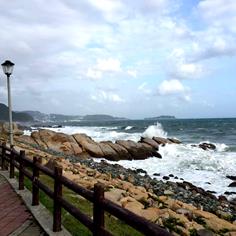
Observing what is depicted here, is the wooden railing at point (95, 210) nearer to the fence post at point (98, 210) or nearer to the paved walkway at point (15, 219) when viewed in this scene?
the fence post at point (98, 210)

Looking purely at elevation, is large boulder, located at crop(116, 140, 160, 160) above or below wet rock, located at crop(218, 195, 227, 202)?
above

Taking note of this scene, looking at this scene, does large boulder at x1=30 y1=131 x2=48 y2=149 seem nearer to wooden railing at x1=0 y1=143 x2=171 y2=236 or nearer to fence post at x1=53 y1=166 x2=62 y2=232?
wooden railing at x1=0 y1=143 x2=171 y2=236

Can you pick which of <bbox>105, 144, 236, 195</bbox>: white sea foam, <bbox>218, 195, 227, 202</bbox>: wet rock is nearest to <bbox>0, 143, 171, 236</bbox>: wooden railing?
<bbox>218, 195, 227, 202</bbox>: wet rock

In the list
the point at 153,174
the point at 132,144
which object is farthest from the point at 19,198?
the point at 132,144

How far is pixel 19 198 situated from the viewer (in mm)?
9188

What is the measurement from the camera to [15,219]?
7.45 meters

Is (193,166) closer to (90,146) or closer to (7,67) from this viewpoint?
(90,146)

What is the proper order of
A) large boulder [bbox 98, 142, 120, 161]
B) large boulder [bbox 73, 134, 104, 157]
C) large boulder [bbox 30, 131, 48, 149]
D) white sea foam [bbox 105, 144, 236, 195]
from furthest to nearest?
large boulder [bbox 30, 131, 48, 149], large boulder [bbox 73, 134, 104, 157], large boulder [bbox 98, 142, 120, 161], white sea foam [bbox 105, 144, 236, 195]

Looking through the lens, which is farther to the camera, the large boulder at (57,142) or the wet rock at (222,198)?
the large boulder at (57,142)

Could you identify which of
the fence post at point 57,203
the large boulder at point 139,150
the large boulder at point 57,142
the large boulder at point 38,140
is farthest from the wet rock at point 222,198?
the large boulder at point 38,140

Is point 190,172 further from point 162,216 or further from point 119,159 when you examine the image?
point 162,216

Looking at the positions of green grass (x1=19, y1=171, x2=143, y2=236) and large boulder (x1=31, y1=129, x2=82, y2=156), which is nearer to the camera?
green grass (x1=19, y1=171, x2=143, y2=236)

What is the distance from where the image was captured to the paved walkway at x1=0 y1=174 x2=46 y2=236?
22.2ft

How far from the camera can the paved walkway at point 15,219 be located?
6759 millimetres
